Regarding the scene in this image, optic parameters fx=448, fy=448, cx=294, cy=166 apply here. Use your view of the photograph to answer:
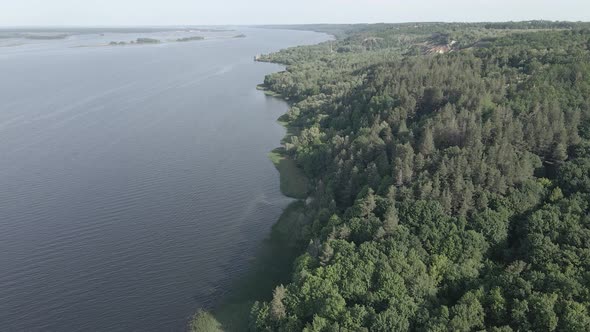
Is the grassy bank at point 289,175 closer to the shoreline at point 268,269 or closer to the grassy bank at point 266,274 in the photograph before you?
the shoreline at point 268,269

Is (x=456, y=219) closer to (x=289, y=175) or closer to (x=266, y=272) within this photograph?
(x=266, y=272)

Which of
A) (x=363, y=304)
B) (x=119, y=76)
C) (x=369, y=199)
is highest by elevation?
(x=369, y=199)

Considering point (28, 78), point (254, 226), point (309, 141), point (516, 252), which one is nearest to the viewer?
point (516, 252)

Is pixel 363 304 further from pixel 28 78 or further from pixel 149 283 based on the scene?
pixel 28 78

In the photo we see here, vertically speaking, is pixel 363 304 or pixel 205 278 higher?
pixel 363 304

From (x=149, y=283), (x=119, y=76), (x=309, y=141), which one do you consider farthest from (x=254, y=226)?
(x=119, y=76)

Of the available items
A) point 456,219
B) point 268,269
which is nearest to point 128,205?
point 268,269

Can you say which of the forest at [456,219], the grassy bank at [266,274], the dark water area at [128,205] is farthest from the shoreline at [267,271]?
the forest at [456,219]
